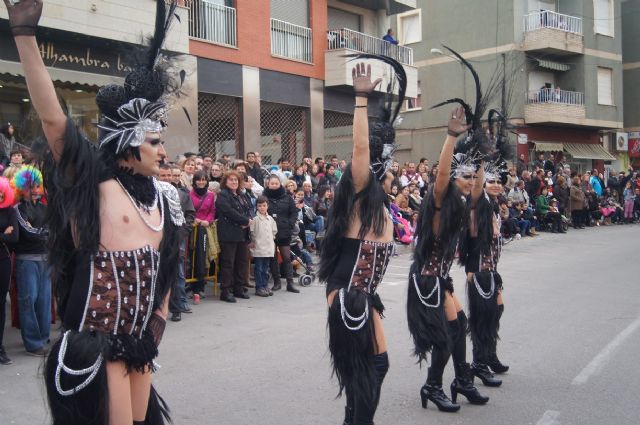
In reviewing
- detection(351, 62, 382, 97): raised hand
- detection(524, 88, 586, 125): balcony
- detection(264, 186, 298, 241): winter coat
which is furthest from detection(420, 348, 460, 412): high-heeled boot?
detection(524, 88, 586, 125): balcony

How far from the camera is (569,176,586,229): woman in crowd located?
22.4 m

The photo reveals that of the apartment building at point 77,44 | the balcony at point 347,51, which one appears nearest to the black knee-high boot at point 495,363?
the apartment building at point 77,44

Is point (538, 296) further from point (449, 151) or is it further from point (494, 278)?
point (449, 151)

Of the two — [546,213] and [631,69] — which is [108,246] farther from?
[631,69]

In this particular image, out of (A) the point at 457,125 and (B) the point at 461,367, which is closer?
(A) the point at 457,125

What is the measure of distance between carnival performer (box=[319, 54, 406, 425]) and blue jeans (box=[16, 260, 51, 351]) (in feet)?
12.4

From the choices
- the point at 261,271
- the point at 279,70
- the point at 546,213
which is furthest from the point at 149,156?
the point at 546,213

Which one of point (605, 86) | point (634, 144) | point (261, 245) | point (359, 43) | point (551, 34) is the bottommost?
point (261, 245)

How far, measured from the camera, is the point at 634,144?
1374 inches

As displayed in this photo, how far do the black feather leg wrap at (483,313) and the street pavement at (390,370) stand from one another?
1.19ft

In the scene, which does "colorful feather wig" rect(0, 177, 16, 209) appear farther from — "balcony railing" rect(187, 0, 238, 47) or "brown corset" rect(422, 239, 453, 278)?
"balcony railing" rect(187, 0, 238, 47)

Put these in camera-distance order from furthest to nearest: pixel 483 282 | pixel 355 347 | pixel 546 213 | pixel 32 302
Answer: pixel 546 213, pixel 32 302, pixel 483 282, pixel 355 347

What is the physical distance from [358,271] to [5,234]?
4.01m

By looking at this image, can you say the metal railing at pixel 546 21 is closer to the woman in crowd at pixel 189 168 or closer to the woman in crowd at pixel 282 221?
the woman in crowd at pixel 282 221
